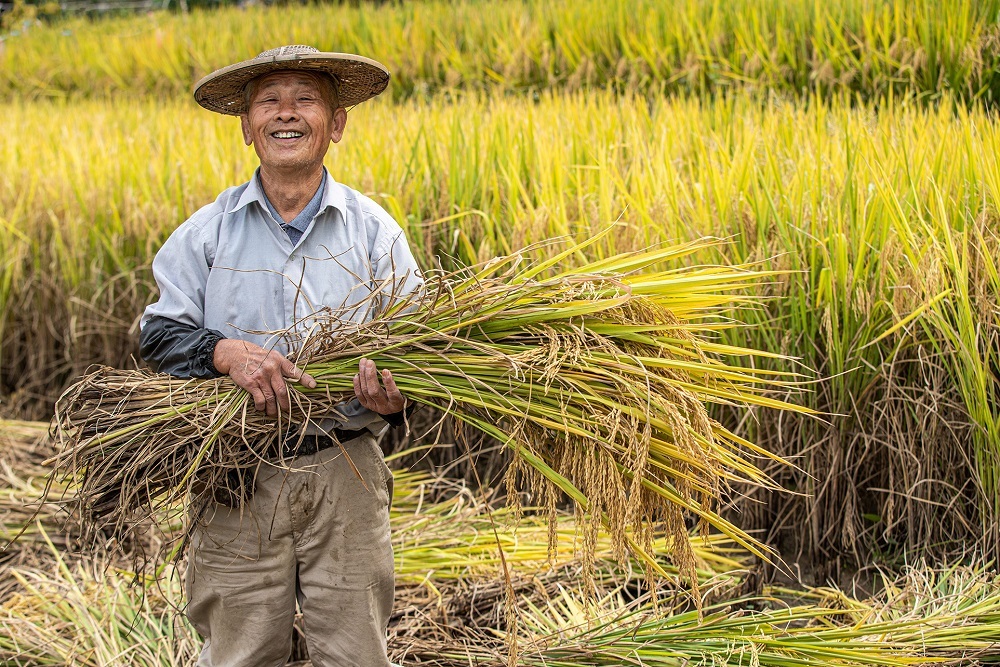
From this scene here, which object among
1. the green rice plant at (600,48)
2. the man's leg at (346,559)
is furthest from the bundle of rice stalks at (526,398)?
the green rice plant at (600,48)

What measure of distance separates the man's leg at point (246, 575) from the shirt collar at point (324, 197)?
472 millimetres

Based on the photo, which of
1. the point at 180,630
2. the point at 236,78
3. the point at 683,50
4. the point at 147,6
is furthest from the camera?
the point at 147,6

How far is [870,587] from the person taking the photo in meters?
2.58

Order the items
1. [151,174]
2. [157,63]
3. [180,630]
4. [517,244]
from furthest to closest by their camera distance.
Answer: [157,63], [151,174], [517,244], [180,630]

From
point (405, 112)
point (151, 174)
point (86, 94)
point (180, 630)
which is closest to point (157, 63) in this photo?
point (86, 94)

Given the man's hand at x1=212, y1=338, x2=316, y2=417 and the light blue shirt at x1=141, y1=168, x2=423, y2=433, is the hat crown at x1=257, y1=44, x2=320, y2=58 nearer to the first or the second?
the light blue shirt at x1=141, y1=168, x2=423, y2=433

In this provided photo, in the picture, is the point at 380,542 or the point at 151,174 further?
the point at 151,174

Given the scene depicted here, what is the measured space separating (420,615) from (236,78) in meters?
1.31

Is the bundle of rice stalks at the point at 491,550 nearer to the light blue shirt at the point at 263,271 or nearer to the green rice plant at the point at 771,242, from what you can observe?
the green rice plant at the point at 771,242

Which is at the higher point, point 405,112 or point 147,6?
point 147,6

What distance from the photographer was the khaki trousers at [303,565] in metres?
1.77

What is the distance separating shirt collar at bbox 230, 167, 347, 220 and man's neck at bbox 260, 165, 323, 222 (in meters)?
0.02

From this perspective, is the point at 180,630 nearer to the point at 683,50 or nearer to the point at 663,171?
the point at 663,171

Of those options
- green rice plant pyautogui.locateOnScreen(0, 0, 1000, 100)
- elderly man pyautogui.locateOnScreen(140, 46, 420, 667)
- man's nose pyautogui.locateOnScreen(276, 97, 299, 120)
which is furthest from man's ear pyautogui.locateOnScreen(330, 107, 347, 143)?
green rice plant pyautogui.locateOnScreen(0, 0, 1000, 100)
